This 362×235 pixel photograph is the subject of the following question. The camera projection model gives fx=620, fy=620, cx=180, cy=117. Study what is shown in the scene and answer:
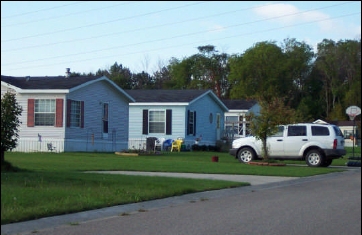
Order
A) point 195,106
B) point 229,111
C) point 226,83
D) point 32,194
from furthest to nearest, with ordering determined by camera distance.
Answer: point 226,83 < point 229,111 < point 195,106 < point 32,194

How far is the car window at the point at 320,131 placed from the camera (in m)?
25.4

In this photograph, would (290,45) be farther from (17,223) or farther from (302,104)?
(17,223)

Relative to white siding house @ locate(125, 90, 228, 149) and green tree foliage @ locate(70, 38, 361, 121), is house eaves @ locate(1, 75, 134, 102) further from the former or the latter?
green tree foliage @ locate(70, 38, 361, 121)

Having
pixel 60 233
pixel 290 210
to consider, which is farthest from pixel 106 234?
pixel 290 210

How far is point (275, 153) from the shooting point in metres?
26.0

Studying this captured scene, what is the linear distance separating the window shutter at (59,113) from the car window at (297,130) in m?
11.4

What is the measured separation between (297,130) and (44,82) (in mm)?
13532

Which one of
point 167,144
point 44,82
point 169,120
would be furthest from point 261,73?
point 44,82

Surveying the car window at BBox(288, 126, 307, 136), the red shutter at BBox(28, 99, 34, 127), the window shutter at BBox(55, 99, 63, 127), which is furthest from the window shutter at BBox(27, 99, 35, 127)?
the car window at BBox(288, 126, 307, 136)

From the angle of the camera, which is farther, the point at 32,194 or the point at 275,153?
the point at 275,153

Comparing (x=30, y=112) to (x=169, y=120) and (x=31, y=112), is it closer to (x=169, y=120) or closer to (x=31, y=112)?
(x=31, y=112)

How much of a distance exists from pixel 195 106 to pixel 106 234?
105ft

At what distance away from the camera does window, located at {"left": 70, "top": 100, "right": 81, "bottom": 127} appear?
1230 inches

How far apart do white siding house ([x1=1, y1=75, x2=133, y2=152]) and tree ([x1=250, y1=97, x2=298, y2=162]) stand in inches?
389
